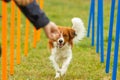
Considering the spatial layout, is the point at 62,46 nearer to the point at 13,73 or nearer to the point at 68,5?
the point at 13,73

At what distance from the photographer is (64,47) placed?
748 centimetres

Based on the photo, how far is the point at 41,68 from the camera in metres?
8.30

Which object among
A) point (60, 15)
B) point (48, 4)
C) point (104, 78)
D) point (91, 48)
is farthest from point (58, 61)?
point (48, 4)

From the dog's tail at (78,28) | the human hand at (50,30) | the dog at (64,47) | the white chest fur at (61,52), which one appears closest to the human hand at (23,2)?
the human hand at (50,30)

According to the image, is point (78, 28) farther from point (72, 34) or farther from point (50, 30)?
point (50, 30)

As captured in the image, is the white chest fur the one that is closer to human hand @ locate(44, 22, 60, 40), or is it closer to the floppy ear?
the floppy ear

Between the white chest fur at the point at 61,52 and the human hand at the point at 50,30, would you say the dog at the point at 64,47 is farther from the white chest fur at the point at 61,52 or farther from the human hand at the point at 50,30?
the human hand at the point at 50,30

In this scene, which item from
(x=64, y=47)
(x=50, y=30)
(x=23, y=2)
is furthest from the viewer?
(x=64, y=47)

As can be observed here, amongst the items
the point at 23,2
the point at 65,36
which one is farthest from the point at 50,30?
the point at 65,36

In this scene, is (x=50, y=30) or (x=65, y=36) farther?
(x=65, y=36)

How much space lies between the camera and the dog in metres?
7.36

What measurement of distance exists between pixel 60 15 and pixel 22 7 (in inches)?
601

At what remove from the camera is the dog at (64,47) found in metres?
7.36

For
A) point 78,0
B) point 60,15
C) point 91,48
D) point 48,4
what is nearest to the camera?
point 91,48
